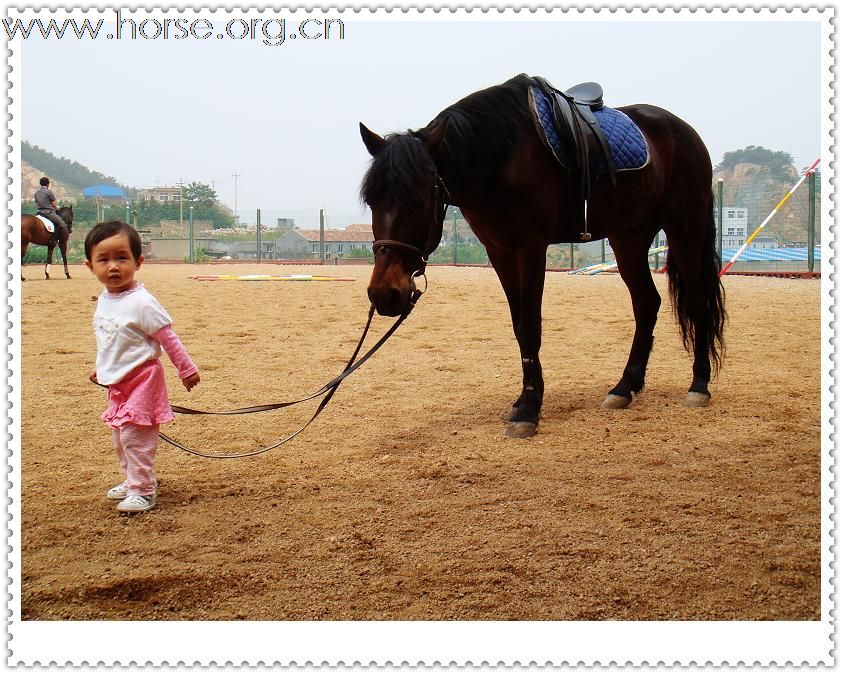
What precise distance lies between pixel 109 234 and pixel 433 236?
1.28 m

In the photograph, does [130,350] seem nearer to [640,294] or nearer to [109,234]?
[109,234]

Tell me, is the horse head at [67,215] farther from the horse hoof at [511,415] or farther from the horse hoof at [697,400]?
the horse hoof at [697,400]

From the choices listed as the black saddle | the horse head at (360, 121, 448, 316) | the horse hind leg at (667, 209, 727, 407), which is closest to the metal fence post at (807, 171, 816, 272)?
the horse hind leg at (667, 209, 727, 407)

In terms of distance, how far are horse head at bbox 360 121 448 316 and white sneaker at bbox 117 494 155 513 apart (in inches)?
42.7

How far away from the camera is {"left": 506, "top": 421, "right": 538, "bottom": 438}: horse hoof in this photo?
3.39m

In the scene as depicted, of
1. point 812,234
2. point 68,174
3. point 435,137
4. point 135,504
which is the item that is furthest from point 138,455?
point 68,174

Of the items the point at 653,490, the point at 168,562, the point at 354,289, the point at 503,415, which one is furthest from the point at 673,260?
the point at 354,289

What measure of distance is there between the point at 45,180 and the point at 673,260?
1240 centimetres

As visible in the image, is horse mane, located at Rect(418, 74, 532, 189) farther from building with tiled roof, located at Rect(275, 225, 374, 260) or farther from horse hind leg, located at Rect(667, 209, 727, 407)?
building with tiled roof, located at Rect(275, 225, 374, 260)

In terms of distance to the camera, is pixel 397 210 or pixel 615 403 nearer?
pixel 397 210

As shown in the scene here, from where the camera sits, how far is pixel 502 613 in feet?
5.92

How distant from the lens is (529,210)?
134 inches

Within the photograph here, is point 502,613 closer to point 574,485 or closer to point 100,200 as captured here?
point 574,485

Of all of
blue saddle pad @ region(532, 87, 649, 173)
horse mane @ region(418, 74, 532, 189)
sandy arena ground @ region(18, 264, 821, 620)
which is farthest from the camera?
blue saddle pad @ region(532, 87, 649, 173)
